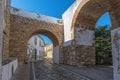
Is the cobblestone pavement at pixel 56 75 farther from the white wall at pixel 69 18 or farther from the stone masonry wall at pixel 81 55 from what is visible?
the white wall at pixel 69 18

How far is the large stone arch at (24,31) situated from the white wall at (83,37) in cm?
246

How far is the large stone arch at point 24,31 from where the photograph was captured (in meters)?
9.35

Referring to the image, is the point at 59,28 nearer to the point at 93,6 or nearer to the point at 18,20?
the point at 18,20

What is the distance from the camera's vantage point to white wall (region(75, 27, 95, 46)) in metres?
8.85

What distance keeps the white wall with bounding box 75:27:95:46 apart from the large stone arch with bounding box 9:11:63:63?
2463mm

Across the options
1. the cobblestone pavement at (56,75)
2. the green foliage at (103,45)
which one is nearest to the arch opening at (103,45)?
the green foliage at (103,45)

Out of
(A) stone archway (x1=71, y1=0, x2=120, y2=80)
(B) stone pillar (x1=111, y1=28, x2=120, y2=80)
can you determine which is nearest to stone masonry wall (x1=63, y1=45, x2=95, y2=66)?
(A) stone archway (x1=71, y1=0, x2=120, y2=80)

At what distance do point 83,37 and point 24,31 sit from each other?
4507 mm

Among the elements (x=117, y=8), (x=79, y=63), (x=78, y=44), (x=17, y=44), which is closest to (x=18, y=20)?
(x=17, y=44)

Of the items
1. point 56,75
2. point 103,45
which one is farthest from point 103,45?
point 56,75

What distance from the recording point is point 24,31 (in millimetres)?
9852

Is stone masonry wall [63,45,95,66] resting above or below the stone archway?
below

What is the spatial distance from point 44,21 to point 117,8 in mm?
6849

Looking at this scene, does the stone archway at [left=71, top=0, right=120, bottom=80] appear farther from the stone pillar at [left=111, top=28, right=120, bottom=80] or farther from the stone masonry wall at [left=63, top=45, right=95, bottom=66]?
the stone pillar at [left=111, top=28, right=120, bottom=80]
